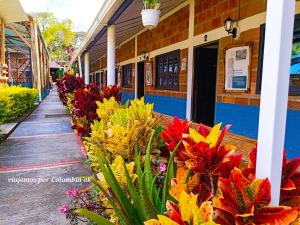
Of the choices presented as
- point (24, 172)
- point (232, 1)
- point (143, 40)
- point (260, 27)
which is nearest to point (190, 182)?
point (24, 172)

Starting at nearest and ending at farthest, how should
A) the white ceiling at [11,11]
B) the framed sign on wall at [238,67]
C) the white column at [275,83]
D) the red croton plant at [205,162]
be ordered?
the white column at [275,83] → the red croton plant at [205,162] → the framed sign on wall at [238,67] → the white ceiling at [11,11]

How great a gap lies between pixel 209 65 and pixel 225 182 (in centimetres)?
641

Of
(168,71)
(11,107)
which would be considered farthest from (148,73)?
(11,107)

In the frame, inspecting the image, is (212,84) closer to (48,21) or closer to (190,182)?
(190,182)

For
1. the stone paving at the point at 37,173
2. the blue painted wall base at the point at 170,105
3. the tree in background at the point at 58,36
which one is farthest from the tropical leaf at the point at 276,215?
the tree in background at the point at 58,36

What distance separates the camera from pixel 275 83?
3.76 feet

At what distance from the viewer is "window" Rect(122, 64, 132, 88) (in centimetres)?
1309

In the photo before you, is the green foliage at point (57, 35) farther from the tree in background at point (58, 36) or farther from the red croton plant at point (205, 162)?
the red croton plant at point (205, 162)

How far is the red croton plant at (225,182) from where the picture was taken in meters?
1.04

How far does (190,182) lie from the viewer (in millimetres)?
1342

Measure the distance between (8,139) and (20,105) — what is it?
3889 millimetres

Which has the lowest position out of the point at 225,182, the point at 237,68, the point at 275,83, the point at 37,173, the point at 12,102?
the point at 37,173

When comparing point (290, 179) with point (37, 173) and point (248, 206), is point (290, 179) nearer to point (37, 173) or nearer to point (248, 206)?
point (248, 206)

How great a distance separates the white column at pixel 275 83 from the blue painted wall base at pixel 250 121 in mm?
3376
